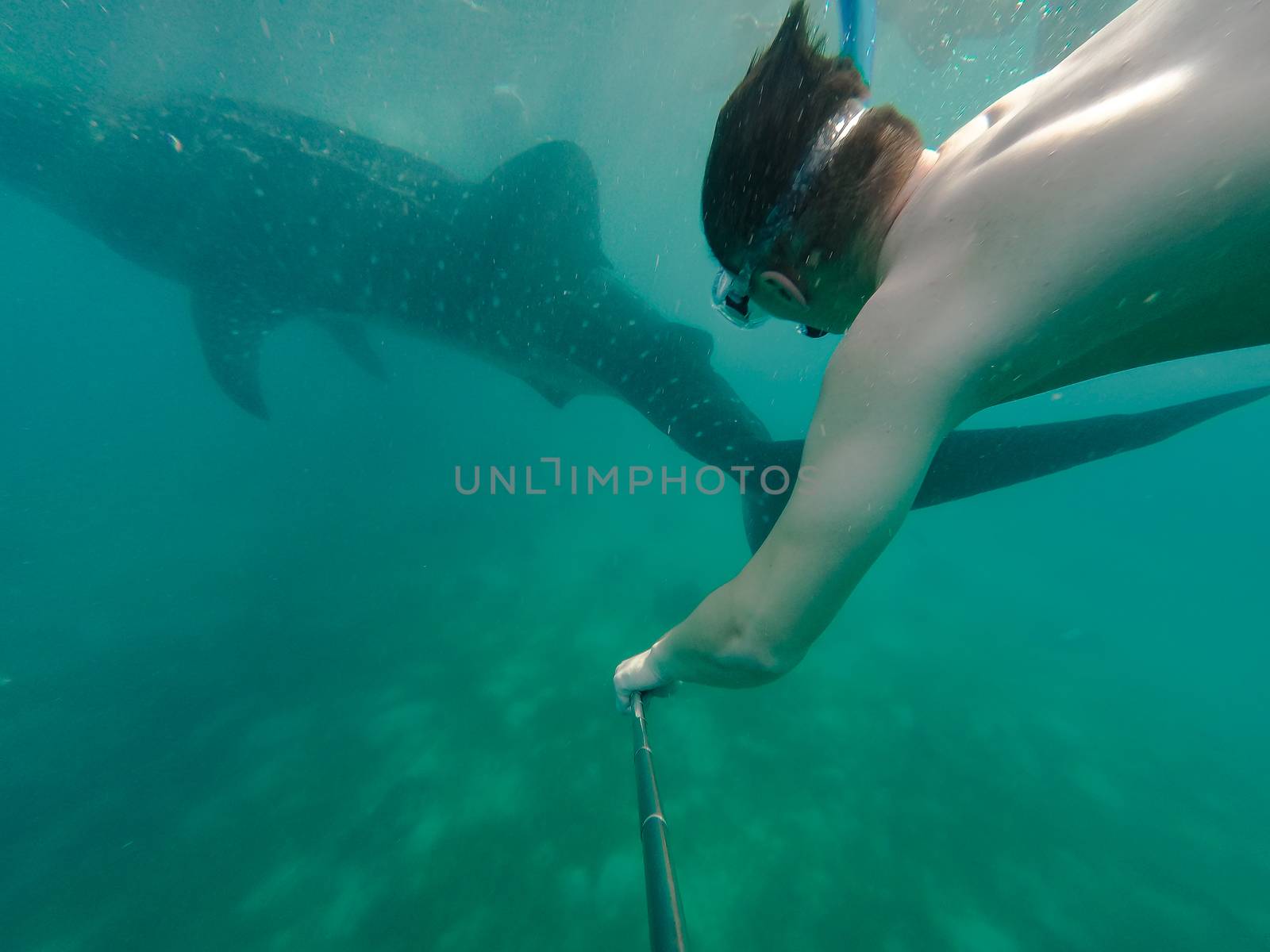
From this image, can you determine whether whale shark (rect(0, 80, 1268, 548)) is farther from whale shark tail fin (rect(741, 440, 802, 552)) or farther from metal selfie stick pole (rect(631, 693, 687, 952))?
metal selfie stick pole (rect(631, 693, 687, 952))

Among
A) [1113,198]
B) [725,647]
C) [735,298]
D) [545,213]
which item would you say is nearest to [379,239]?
[545,213]

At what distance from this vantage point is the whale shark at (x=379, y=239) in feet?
15.1

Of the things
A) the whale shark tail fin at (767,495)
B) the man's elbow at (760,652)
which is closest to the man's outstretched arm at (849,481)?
the man's elbow at (760,652)

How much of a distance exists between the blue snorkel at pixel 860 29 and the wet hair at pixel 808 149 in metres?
1.01

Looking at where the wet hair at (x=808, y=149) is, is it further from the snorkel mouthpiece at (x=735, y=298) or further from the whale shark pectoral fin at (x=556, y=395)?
the whale shark pectoral fin at (x=556, y=395)

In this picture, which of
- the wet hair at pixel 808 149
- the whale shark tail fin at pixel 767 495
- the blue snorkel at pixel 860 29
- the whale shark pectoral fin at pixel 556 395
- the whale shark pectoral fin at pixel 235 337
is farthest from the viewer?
the whale shark pectoral fin at pixel 235 337

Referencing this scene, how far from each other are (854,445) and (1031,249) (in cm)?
33

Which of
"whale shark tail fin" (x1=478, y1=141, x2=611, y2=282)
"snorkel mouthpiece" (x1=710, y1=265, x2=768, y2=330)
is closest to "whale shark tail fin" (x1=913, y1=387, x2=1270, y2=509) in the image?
"snorkel mouthpiece" (x1=710, y1=265, x2=768, y2=330)

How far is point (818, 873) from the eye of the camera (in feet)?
14.6

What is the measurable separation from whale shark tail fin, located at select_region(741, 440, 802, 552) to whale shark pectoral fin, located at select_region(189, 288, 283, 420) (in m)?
8.58

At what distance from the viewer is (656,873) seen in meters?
1.05

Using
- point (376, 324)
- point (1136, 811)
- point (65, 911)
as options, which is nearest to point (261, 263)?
point (376, 324)

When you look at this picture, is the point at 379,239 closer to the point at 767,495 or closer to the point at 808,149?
the point at 767,495

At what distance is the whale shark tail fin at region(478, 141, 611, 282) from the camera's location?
19.1 ft
